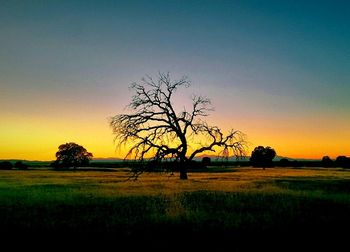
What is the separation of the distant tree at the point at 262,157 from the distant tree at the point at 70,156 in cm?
4939

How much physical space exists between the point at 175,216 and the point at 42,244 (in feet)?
17.1

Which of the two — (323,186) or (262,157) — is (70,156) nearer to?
(262,157)

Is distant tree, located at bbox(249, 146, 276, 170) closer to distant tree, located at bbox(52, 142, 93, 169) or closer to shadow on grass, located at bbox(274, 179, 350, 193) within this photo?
distant tree, located at bbox(52, 142, 93, 169)

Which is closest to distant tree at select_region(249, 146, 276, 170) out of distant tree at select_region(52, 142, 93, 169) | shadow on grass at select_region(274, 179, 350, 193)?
distant tree at select_region(52, 142, 93, 169)

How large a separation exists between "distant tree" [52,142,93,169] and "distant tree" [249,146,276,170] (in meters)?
49.4

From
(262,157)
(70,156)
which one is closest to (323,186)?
(262,157)

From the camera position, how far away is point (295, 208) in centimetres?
1591

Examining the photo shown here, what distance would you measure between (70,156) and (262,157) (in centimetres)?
5521

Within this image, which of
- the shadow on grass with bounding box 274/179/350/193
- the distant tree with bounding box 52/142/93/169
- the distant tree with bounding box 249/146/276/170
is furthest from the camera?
the distant tree with bounding box 52/142/93/169

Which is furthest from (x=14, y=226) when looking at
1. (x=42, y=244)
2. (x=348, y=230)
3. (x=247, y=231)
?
(x=348, y=230)

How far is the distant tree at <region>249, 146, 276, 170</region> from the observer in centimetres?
10242

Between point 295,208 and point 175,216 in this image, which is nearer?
point 175,216

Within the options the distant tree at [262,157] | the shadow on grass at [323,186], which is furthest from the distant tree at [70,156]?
the shadow on grass at [323,186]

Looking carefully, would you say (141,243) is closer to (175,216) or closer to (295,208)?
(175,216)
